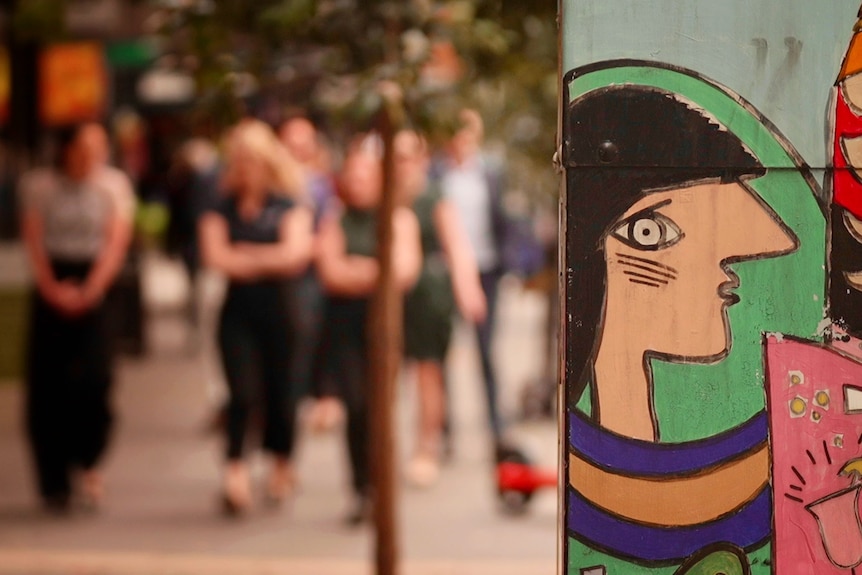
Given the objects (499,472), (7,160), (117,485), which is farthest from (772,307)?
(7,160)

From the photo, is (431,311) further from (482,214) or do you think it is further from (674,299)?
(674,299)

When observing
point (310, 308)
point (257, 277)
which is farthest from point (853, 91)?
point (310, 308)

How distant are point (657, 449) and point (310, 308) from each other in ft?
20.4

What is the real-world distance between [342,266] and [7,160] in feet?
81.8

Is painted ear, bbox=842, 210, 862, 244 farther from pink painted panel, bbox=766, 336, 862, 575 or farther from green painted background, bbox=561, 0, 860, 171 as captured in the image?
pink painted panel, bbox=766, 336, 862, 575

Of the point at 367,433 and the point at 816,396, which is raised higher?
the point at 816,396

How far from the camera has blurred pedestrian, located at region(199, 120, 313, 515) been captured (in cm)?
787

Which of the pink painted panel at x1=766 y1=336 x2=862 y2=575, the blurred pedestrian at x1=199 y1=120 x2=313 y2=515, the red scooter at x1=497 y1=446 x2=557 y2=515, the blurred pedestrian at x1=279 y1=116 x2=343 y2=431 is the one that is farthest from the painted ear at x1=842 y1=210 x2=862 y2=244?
the blurred pedestrian at x1=199 y1=120 x2=313 y2=515

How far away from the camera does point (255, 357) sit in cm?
794

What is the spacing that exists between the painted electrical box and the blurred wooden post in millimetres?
2541

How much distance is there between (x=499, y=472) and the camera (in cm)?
764

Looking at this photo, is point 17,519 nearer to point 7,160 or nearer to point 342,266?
point 342,266

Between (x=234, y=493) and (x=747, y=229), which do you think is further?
(x=234, y=493)

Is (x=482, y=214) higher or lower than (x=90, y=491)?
higher
